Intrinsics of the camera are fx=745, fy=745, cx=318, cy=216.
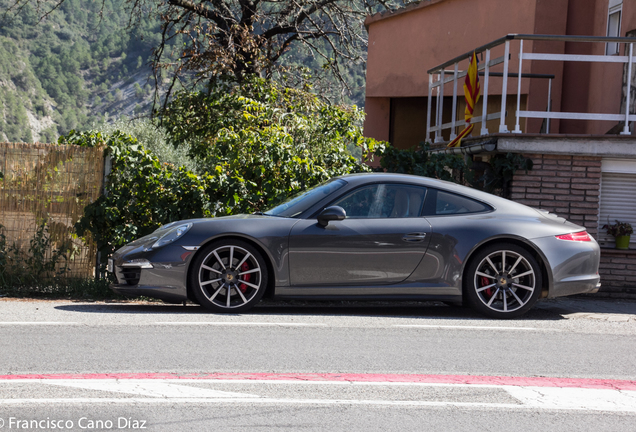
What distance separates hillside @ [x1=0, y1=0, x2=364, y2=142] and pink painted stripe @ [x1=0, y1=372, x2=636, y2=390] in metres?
104

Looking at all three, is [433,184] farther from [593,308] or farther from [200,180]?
[200,180]

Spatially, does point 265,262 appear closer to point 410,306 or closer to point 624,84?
point 410,306

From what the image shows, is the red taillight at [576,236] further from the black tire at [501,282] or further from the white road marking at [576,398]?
the white road marking at [576,398]

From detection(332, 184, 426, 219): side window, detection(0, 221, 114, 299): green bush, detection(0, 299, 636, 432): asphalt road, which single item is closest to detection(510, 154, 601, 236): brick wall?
detection(0, 299, 636, 432): asphalt road

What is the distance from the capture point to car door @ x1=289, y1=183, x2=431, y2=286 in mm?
7113

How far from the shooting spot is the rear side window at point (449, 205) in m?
7.49

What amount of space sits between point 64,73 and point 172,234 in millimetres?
119578

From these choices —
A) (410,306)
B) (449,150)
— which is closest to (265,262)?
(410,306)

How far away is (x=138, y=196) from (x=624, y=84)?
A: 836cm

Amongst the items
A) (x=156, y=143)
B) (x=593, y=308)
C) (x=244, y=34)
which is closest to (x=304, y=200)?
(x=593, y=308)

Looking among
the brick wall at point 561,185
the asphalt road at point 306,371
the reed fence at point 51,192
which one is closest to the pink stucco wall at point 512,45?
the brick wall at point 561,185

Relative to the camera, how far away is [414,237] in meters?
7.24

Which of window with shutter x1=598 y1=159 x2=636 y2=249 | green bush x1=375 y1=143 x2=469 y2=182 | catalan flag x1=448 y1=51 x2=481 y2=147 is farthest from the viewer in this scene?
catalan flag x1=448 y1=51 x2=481 y2=147

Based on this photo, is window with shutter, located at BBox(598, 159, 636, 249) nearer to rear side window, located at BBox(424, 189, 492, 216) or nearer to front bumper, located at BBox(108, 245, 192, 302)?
rear side window, located at BBox(424, 189, 492, 216)
